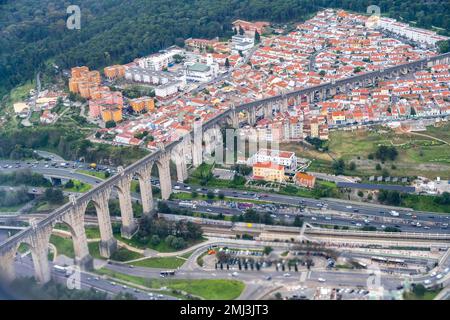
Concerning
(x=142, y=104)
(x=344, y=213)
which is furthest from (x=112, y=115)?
(x=344, y=213)

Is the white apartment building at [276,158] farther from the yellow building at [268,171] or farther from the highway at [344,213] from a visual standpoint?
the highway at [344,213]

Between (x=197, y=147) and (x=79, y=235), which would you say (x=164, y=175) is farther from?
(x=79, y=235)

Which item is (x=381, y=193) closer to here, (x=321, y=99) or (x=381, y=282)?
(x=381, y=282)

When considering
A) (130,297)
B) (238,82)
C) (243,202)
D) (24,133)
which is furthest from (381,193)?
(24,133)

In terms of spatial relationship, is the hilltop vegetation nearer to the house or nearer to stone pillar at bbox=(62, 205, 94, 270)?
the house

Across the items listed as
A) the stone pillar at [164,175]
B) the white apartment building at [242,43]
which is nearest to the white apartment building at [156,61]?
the white apartment building at [242,43]
